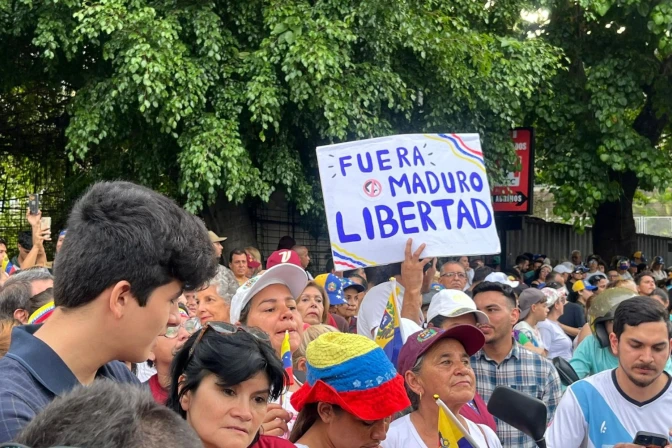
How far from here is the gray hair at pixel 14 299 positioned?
14.5 feet

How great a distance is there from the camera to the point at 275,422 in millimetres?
3182

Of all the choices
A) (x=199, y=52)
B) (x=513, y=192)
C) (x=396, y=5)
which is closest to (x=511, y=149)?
(x=513, y=192)

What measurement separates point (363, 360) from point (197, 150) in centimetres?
776

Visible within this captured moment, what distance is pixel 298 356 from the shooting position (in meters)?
4.49

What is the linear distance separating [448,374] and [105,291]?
2.16 m

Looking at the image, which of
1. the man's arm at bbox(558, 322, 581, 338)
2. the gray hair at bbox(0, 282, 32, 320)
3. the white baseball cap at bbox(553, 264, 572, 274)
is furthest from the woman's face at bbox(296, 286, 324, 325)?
the white baseball cap at bbox(553, 264, 572, 274)

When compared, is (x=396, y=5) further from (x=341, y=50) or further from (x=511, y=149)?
(x=511, y=149)

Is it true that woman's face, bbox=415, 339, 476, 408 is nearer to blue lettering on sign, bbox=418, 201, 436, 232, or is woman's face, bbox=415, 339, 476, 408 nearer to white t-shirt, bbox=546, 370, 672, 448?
white t-shirt, bbox=546, 370, 672, 448

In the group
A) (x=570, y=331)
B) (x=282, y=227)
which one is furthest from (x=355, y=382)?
(x=282, y=227)

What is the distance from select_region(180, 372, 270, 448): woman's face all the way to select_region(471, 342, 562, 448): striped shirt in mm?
2613

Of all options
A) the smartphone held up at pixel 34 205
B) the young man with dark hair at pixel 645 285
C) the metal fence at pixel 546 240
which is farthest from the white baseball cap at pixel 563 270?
the smartphone held up at pixel 34 205

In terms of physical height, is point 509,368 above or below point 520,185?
below

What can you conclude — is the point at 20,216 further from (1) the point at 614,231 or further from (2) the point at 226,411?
(2) the point at 226,411

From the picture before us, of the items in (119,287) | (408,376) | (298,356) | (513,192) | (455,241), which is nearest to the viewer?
(119,287)
